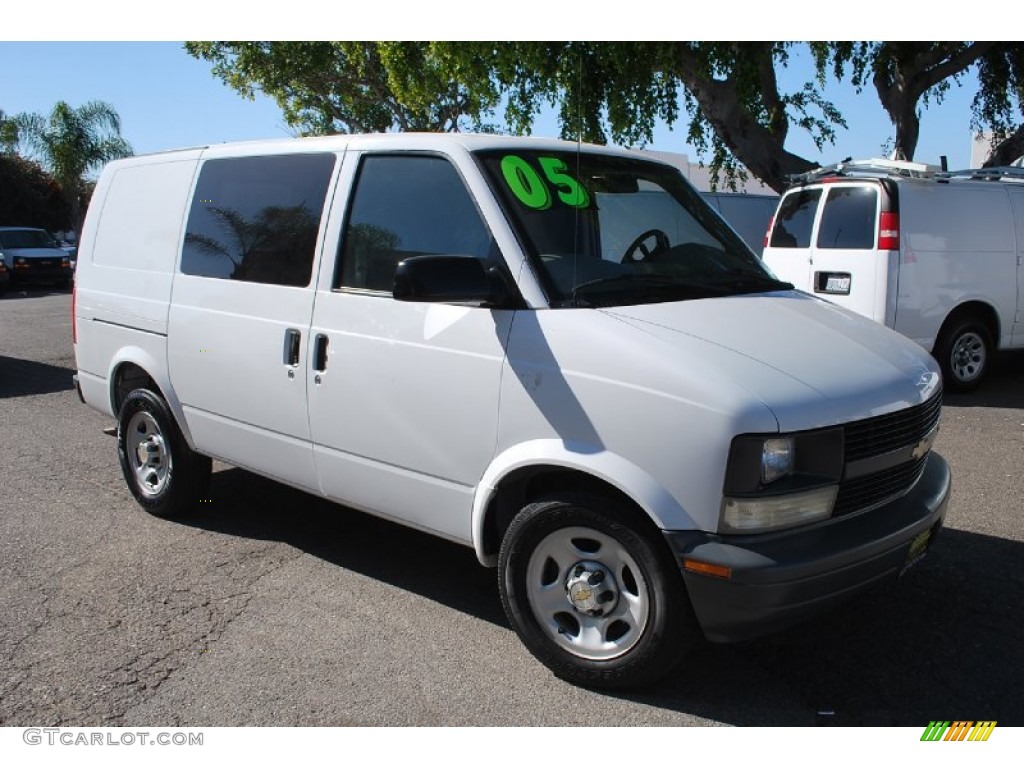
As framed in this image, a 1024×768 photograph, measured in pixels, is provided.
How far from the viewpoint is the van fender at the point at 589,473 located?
3.19 meters

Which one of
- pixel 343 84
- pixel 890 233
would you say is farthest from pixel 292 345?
pixel 343 84

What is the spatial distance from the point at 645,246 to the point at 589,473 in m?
1.27

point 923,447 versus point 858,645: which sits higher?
point 923,447

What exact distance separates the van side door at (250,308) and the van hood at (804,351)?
1.65m

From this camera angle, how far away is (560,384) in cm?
343

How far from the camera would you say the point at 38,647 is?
12.9ft

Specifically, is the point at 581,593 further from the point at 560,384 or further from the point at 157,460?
the point at 157,460

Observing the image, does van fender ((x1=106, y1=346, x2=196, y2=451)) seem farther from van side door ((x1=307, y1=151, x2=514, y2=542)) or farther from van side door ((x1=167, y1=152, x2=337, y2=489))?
van side door ((x1=307, y1=151, x2=514, y2=542))

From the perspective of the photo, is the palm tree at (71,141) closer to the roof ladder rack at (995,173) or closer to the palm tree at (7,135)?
the palm tree at (7,135)

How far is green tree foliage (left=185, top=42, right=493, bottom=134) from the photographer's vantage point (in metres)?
22.2

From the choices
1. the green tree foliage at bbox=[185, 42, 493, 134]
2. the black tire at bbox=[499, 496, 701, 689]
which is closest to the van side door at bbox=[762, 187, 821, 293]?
the black tire at bbox=[499, 496, 701, 689]

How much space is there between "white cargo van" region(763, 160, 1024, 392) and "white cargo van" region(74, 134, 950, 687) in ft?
15.6

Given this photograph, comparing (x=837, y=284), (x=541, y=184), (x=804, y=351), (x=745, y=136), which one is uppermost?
(x=745, y=136)
